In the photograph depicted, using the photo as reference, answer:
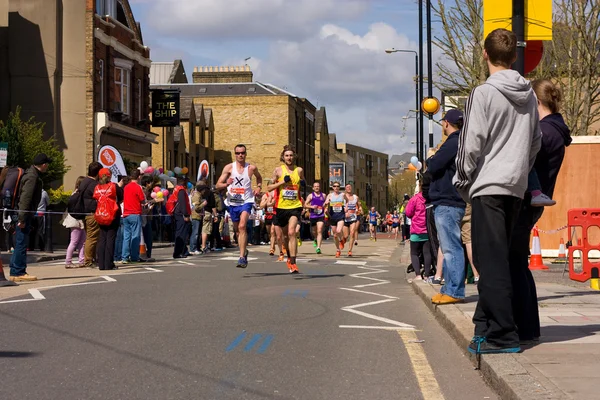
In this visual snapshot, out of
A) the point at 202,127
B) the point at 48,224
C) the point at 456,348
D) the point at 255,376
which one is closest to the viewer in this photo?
the point at 255,376

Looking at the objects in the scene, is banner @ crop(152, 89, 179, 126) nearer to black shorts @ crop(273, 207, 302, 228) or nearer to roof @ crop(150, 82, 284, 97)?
roof @ crop(150, 82, 284, 97)

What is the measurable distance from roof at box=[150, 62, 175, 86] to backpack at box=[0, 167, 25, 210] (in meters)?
70.3

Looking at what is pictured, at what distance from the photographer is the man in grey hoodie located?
6207 mm

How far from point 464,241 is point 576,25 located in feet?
58.8

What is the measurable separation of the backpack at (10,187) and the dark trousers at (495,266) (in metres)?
9.00

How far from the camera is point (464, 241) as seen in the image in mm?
10797

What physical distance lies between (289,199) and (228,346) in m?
7.77

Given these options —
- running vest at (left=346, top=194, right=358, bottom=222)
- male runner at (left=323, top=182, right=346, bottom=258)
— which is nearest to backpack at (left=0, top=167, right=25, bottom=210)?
male runner at (left=323, top=182, right=346, bottom=258)

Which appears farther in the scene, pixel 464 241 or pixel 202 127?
pixel 202 127

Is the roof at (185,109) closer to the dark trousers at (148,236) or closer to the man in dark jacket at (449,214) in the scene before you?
the dark trousers at (148,236)

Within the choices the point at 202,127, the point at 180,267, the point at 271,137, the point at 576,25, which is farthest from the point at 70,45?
the point at 271,137

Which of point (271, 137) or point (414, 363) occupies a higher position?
point (271, 137)

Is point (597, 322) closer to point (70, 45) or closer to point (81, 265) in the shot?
point (81, 265)

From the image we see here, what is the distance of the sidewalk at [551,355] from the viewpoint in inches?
197
